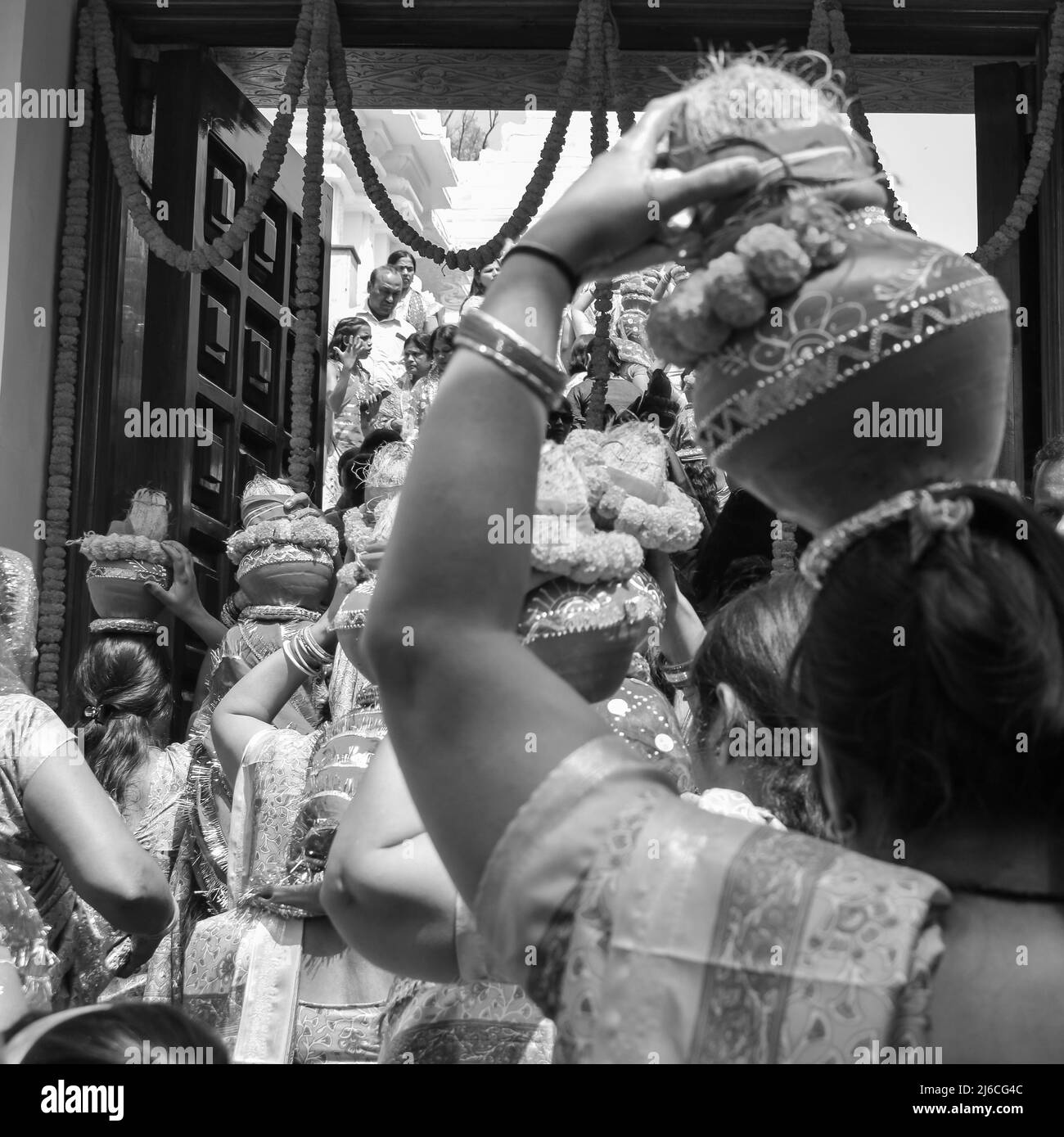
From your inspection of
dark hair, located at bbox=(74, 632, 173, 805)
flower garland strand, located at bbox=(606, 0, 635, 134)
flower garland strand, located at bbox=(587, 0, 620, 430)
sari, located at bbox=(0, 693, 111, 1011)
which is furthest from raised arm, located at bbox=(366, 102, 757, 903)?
flower garland strand, located at bbox=(606, 0, 635, 134)

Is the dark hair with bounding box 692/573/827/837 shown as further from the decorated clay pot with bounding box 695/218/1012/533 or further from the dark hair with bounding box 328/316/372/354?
the dark hair with bounding box 328/316/372/354

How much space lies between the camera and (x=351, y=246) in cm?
1220

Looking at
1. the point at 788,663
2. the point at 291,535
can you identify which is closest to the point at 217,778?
the point at 291,535

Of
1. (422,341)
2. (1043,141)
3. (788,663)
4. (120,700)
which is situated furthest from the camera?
(422,341)

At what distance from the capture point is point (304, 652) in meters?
3.40

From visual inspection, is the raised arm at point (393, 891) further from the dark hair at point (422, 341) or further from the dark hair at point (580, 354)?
the dark hair at point (422, 341)

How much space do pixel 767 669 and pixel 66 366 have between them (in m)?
4.05

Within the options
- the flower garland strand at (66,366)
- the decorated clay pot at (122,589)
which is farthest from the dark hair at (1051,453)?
the flower garland strand at (66,366)

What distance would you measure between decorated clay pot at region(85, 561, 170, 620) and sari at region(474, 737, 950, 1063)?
12.9 ft

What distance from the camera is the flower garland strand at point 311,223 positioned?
5.36m

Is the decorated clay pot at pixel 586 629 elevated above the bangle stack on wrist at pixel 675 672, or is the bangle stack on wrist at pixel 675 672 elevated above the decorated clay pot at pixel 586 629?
the bangle stack on wrist at pixel 675 672

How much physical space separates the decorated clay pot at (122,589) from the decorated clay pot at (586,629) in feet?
10.2

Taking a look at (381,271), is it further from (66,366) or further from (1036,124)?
(1036,124)

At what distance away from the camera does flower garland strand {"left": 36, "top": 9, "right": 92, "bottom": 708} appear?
5.20 metres
